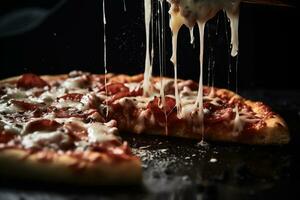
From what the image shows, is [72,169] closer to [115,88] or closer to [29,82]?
[115,88]

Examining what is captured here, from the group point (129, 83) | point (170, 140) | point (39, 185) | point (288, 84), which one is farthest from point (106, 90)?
point (288, 84)

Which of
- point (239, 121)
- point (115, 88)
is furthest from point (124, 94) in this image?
point (239, 121)

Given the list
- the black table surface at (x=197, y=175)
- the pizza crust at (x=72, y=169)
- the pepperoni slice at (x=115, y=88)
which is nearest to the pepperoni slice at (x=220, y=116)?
the black table surface at (x=197, y=175)

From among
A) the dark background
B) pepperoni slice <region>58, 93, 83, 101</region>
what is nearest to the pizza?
pepperoni slice <region>58, 93, 83, 101</region>

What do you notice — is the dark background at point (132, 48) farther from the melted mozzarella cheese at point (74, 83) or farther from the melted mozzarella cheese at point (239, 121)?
the melted mozzarella cheese at point (239, 121)

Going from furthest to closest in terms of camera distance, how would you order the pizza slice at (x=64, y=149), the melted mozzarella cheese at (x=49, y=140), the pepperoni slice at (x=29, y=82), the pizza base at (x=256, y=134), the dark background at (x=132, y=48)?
the dark background at (x=132, y=48) < the pepperoni slice at (x=29, y=82) < the pizza base at (x=256, y=134) < the melted mozzarella cheese at (x=49, y=140) < the pizza slice at (x=64, y=149)

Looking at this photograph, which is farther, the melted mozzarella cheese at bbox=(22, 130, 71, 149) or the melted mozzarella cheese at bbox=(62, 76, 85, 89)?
the melted mozzarella cheese at bbox=(62, 76, 85, 89)

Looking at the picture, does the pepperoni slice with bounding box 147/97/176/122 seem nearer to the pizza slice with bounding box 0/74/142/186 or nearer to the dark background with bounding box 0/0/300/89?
the pizza slice with bounding box 0/74/142/186
